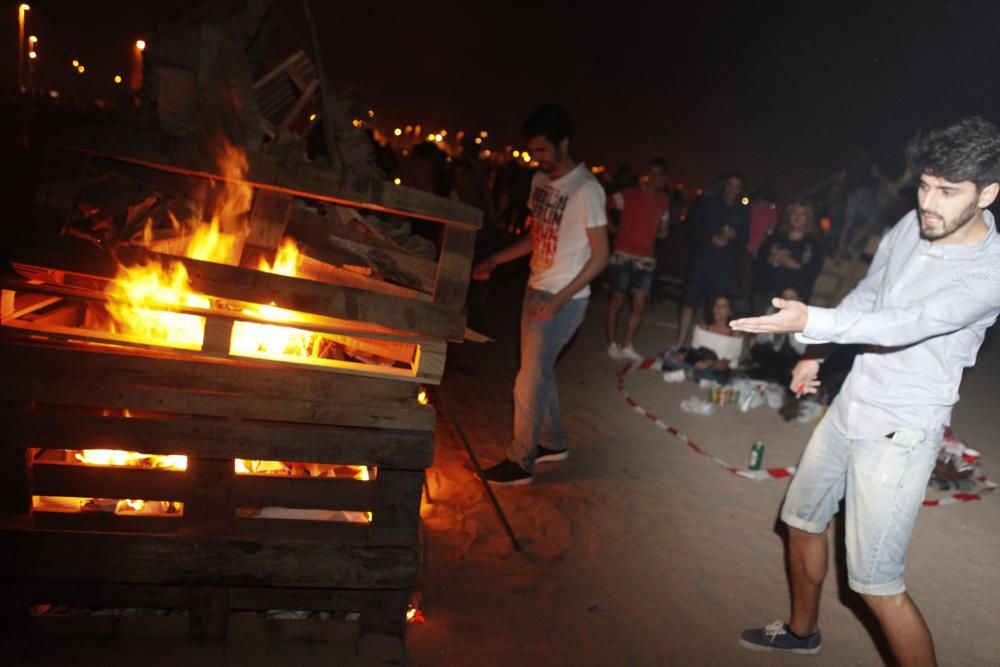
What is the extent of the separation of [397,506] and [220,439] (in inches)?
28.8

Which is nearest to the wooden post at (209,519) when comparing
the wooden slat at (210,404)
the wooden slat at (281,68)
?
the wooden slat at (210,404)

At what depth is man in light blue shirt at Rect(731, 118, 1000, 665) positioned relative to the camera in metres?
2.73

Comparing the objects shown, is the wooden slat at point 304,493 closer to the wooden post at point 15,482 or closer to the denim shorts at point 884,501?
the wooden post at point 15,482

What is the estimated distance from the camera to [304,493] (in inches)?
120

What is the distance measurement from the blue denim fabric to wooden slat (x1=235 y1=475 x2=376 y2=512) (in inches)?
79.2

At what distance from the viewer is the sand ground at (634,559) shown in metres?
3.49

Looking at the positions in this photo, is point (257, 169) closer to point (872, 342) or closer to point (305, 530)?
point (305, 530)

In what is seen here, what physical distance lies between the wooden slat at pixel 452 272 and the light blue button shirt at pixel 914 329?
4.47ft

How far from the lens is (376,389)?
2.93 metres

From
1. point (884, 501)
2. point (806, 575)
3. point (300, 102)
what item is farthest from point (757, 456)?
point (300, 102)

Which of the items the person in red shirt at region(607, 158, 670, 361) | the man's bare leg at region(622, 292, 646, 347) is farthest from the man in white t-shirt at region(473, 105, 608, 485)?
the man's bare leg at region(622, 292, 646, 347)

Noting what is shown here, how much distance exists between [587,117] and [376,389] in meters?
37.5

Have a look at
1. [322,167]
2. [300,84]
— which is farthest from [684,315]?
[322,167]

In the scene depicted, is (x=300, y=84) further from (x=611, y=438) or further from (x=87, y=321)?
(x=611, y=438)
